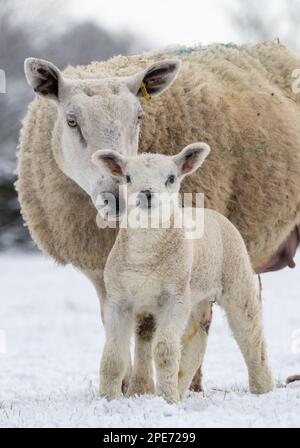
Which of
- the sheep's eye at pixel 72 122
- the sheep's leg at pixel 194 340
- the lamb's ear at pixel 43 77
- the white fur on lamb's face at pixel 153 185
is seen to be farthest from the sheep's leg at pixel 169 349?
the lamb's ear at pixel 43 77

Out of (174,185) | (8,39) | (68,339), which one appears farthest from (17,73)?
(174,185)

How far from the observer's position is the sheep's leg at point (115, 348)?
5.17 meters

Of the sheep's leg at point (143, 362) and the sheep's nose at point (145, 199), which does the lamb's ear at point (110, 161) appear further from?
the sheep's leg at point (143, 362)

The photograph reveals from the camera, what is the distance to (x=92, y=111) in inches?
229

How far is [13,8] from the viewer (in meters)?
27.5

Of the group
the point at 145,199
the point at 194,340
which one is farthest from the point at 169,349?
the point at 194,340

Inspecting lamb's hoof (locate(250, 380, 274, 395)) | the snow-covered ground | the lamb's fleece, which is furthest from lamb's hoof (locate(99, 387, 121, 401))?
the lamb's fleece

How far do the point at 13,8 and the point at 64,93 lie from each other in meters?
22.3

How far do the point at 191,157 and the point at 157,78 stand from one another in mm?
1124

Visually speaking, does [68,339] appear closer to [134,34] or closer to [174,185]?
[174,185]

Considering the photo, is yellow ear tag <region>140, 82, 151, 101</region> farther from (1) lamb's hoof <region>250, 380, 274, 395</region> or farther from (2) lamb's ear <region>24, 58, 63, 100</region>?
(1) lamb's hoof <region>250, 380, 274, 395</region>

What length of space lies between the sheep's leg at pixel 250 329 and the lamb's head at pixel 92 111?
1.01m

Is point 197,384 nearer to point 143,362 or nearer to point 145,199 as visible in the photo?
point 143,362

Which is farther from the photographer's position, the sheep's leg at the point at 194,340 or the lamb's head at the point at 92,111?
the sheep's leg at the point at 194,340
